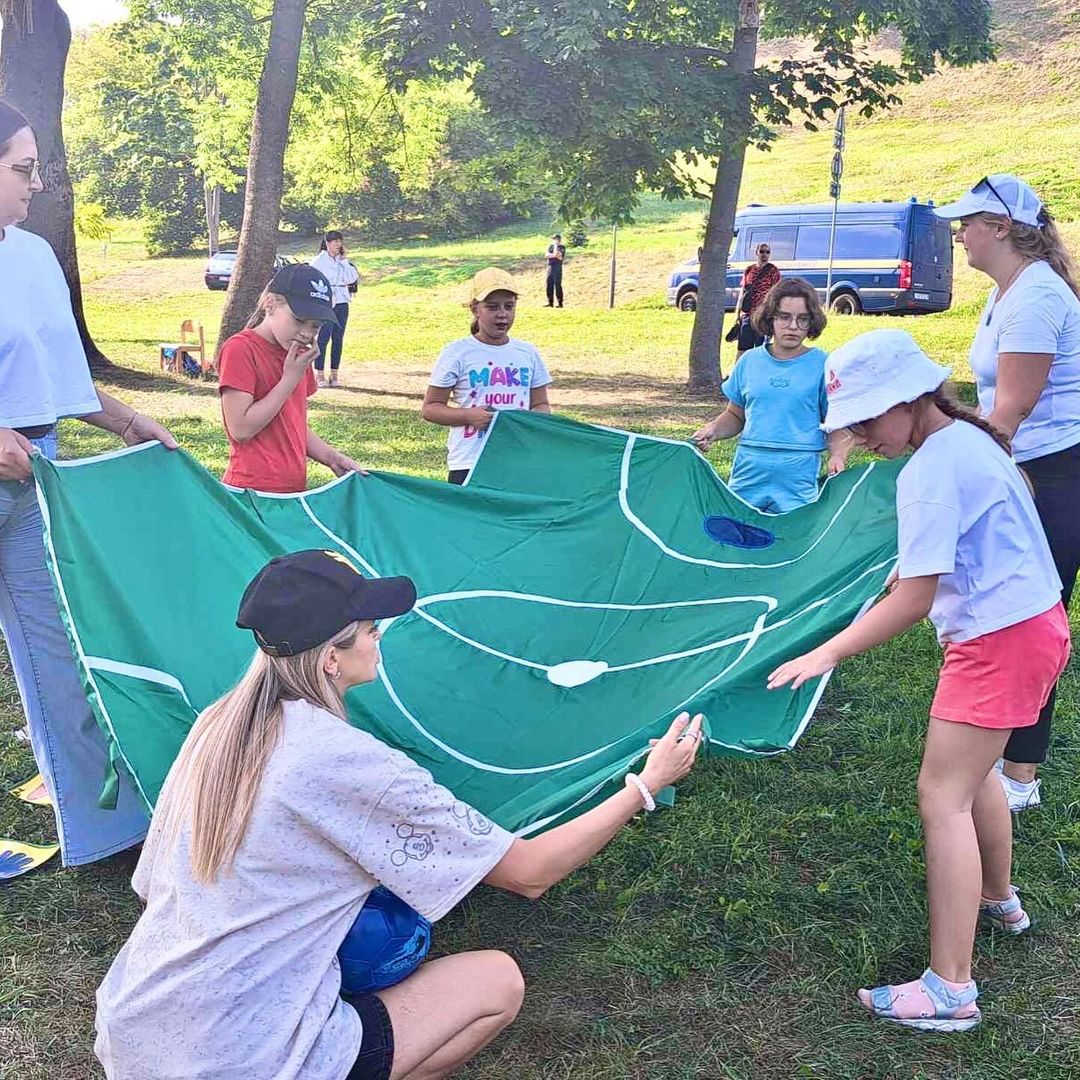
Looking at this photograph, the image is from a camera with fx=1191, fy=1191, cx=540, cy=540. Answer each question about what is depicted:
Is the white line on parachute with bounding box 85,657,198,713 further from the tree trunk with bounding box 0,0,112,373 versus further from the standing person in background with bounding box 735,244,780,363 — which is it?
the standing person in background with bounding box 735,244,780,363

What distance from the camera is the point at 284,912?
1.86 meters

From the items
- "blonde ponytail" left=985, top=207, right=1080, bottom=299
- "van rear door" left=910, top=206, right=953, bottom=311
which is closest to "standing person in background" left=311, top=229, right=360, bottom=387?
"blonde ponytail" left=985, top=207, right=1080, bottom=299

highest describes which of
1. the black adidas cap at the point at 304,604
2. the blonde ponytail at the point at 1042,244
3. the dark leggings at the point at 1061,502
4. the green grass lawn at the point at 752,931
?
the blonde ponytail at the point at 1042,244

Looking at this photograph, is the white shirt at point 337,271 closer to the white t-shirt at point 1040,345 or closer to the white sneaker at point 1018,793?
the white t-shirt at point 1040,345

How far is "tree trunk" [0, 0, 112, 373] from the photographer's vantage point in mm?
9922

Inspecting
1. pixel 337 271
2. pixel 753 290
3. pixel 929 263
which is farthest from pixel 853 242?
pixel 337 271

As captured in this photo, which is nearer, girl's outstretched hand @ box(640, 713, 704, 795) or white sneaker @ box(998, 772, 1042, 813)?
girl's outstretched hand @ box(640, 713, 704, 795)

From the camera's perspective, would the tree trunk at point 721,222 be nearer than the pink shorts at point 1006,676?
No

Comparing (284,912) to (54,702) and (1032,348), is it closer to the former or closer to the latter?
(54,702)

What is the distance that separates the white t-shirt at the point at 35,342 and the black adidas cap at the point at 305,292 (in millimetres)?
613

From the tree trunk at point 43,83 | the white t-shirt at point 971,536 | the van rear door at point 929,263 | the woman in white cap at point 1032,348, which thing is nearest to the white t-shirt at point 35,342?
the white t-shirt at point 971,536

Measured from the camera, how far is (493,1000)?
7.04 feet

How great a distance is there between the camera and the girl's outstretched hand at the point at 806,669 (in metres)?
2.43

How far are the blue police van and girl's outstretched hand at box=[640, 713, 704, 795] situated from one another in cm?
1687
